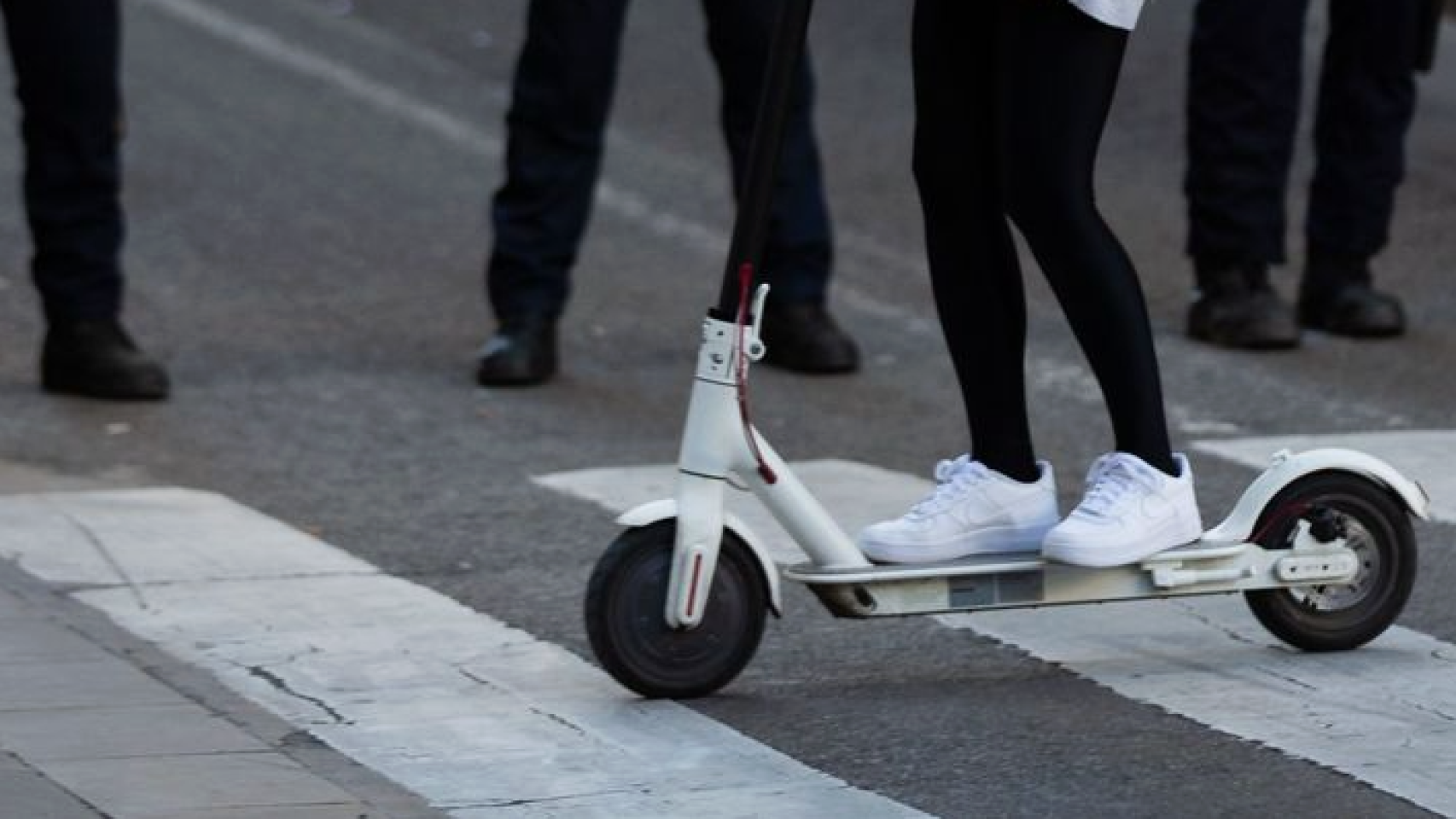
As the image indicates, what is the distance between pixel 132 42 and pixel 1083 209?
323 inches

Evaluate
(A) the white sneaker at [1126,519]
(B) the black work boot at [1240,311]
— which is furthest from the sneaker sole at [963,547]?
(B) the black work boot at [1240,311]

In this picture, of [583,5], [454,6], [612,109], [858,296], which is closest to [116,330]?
[583,5]

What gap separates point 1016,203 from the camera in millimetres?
5082

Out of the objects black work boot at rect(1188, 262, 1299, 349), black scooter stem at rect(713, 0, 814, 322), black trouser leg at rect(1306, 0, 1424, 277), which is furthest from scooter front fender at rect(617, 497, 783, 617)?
black trouser leg at rect(1306, 0, 1424, 277)

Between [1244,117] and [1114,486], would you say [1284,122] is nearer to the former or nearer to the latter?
[1244,117]

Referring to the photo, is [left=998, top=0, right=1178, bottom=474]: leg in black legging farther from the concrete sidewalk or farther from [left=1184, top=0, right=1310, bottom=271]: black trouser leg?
[left=1184, top=0, right=1310, bottom=271]: black trouser leg

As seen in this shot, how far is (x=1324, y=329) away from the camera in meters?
8.61

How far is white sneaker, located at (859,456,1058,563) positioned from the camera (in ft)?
16.8

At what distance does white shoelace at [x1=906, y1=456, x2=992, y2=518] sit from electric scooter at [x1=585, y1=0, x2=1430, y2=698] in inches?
4.2

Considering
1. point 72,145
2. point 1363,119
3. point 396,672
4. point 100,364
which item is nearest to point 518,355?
point 100,364

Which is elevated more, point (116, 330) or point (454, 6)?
point (454, 6)

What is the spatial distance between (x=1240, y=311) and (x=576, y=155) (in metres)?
1.69

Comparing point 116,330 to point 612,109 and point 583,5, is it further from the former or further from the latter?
point 612,109

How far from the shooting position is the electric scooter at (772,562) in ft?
16.3
